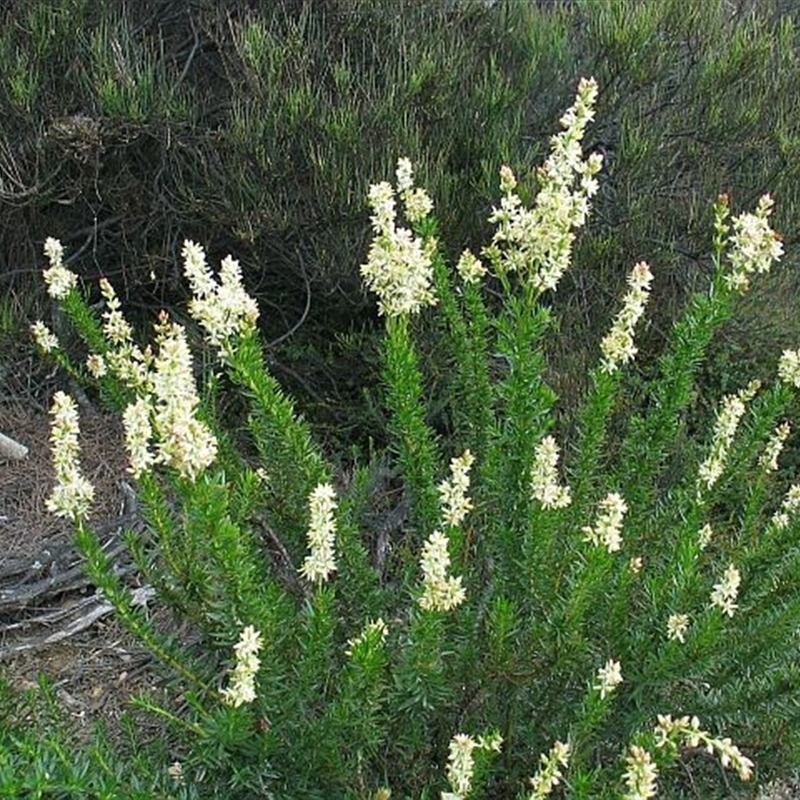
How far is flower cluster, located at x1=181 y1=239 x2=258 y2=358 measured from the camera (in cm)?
226

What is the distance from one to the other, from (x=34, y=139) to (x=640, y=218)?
91.2 inches

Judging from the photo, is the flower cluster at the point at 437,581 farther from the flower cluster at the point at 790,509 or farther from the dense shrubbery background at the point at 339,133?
the dense shrubbery background at the point at 339,133

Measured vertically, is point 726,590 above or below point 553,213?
below

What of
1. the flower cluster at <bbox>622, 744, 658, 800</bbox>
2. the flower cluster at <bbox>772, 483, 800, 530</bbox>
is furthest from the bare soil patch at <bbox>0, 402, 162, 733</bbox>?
the flower cluster at <bbox>772, 483, 800, 530</bbox>

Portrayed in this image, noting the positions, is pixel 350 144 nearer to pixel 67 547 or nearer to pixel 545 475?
pixel 67 547

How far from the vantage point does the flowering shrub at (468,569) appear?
2.16m

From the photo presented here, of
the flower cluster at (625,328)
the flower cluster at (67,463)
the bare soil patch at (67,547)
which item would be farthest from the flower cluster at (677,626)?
the bare soil patch at (67,547)

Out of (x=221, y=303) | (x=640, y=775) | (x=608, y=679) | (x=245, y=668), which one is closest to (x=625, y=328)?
(x=608, y=679)

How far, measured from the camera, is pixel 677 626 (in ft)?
7.61

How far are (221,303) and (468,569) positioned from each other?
94cm

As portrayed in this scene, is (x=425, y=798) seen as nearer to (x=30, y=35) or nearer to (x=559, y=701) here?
(x=559, y=701)

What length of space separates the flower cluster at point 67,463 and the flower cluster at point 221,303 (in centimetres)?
33

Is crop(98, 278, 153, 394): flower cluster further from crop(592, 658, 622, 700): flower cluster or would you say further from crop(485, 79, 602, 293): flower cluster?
crop(592, 658, 622, 700): flower cluster

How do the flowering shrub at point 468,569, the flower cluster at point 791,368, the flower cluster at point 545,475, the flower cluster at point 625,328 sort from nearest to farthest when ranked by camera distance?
1. the flowering shrub at point 468,569
2. the flower cluster at point 545,475
3. the flower cluster at point 625,328
4. the flower cluster at point 791,368
